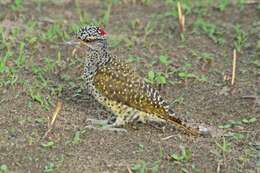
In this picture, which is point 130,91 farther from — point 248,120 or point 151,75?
point 248,120

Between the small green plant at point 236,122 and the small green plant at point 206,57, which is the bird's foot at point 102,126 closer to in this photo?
the small green plant at point 236,122

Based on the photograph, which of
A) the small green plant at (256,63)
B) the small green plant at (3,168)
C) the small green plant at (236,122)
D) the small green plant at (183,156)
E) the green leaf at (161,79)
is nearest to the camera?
the small green plant at (3,168)

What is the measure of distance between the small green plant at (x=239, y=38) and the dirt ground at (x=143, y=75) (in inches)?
0.8

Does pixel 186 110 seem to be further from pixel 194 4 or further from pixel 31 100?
pixel 194 4

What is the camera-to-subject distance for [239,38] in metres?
9.41

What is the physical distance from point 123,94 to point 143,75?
1265 millimetres

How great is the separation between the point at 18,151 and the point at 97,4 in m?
4.12

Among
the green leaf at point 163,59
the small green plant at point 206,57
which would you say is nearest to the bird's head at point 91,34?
the green leaf at point 163,59

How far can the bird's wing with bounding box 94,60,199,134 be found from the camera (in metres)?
7.25

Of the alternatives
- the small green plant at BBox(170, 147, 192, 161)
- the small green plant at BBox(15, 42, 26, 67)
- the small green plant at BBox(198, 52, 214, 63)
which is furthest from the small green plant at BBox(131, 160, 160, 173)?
the small green plant at BBox(198, 52, 214, 63)

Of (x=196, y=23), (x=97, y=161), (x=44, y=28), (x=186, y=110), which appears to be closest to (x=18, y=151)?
(x=97, y=161)

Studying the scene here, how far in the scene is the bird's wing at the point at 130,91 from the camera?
7250 millimetres

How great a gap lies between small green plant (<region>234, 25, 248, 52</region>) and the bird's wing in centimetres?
236

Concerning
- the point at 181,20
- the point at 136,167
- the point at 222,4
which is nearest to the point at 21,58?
the point at 181,20
